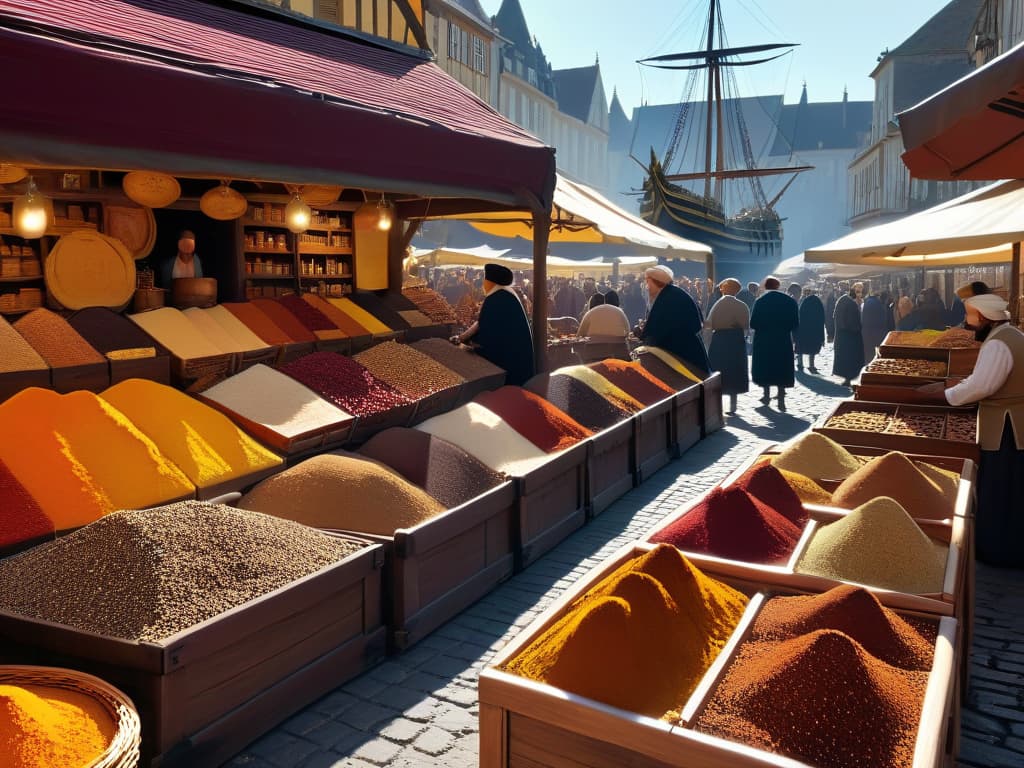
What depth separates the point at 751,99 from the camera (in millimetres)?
79562

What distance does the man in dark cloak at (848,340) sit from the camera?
1292 centimetres

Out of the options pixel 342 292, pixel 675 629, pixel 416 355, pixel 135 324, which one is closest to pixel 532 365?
pixel 416 355

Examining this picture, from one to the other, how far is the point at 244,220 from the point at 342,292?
1.37 metres

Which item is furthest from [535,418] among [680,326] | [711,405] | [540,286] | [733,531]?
[680,326]

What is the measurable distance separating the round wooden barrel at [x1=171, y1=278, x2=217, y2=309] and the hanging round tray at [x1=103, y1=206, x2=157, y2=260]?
1.09ft

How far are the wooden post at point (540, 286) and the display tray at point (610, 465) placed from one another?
1.52 m

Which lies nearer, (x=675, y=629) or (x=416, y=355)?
(x=675, y=629)

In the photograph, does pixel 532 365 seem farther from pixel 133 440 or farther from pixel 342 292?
pixel 133 440

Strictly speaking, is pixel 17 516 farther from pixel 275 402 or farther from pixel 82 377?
pixel 275 402

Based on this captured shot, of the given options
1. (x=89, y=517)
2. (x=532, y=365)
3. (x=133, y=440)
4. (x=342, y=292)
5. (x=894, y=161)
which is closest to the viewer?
(x=89, y=517)

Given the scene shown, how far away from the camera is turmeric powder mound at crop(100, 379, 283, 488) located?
392 centimetres

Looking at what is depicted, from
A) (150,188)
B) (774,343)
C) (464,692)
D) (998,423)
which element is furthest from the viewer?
(774,343)

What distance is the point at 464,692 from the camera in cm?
328

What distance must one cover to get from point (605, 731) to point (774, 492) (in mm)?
1787
